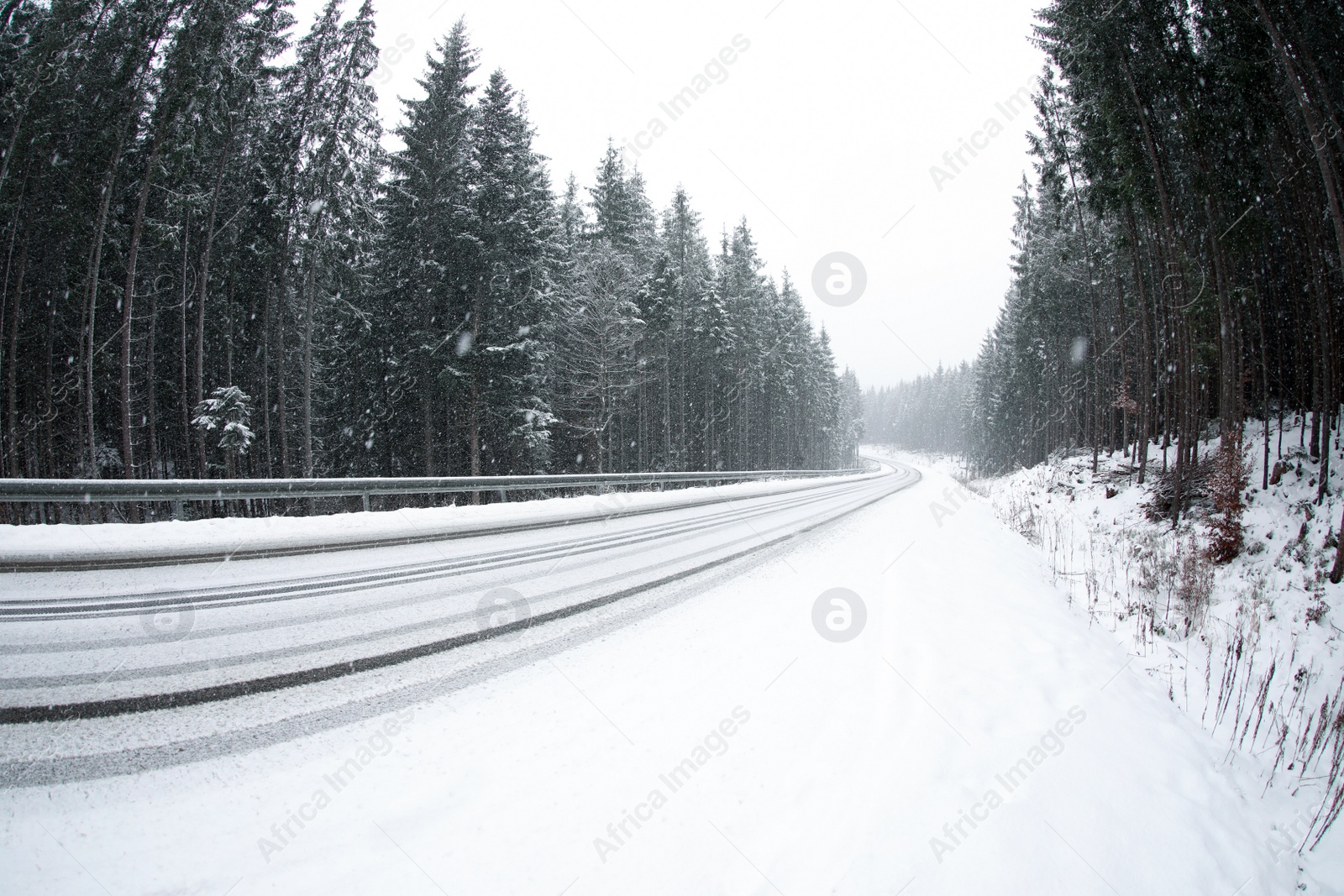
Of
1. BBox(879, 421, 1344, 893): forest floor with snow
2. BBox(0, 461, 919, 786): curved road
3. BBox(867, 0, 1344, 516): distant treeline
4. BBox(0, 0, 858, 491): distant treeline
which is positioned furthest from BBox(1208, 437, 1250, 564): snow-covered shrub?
BBox(0, 0, 858, 491): distant treeline

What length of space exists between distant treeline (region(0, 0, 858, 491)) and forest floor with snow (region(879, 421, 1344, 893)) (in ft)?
53.3

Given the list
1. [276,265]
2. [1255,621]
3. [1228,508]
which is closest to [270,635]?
[1255,621]

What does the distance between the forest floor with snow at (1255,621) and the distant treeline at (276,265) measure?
1625 centimetres

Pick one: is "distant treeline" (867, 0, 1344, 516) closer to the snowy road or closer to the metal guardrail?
the snowy road

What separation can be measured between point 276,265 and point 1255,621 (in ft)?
85.2

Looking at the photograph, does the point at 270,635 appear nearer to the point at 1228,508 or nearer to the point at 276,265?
the point at 1228,508

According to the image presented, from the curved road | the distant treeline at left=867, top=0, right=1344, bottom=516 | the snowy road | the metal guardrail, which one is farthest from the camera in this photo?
the distant treeline at left=867, top=0, right=1344, bottom=516

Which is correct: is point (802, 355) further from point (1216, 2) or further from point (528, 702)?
point (528, 702)

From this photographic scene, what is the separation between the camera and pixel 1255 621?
22.1 ft

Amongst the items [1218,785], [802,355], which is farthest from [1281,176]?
[802,355]

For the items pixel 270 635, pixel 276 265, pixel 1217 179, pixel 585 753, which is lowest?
pixel 585 753

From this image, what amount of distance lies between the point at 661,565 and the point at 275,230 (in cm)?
2000

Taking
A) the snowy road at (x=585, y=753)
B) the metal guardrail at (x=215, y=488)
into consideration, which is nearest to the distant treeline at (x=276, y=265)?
the metal guardrail at (x=215, y=488)

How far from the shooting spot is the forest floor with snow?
3.75 metres
